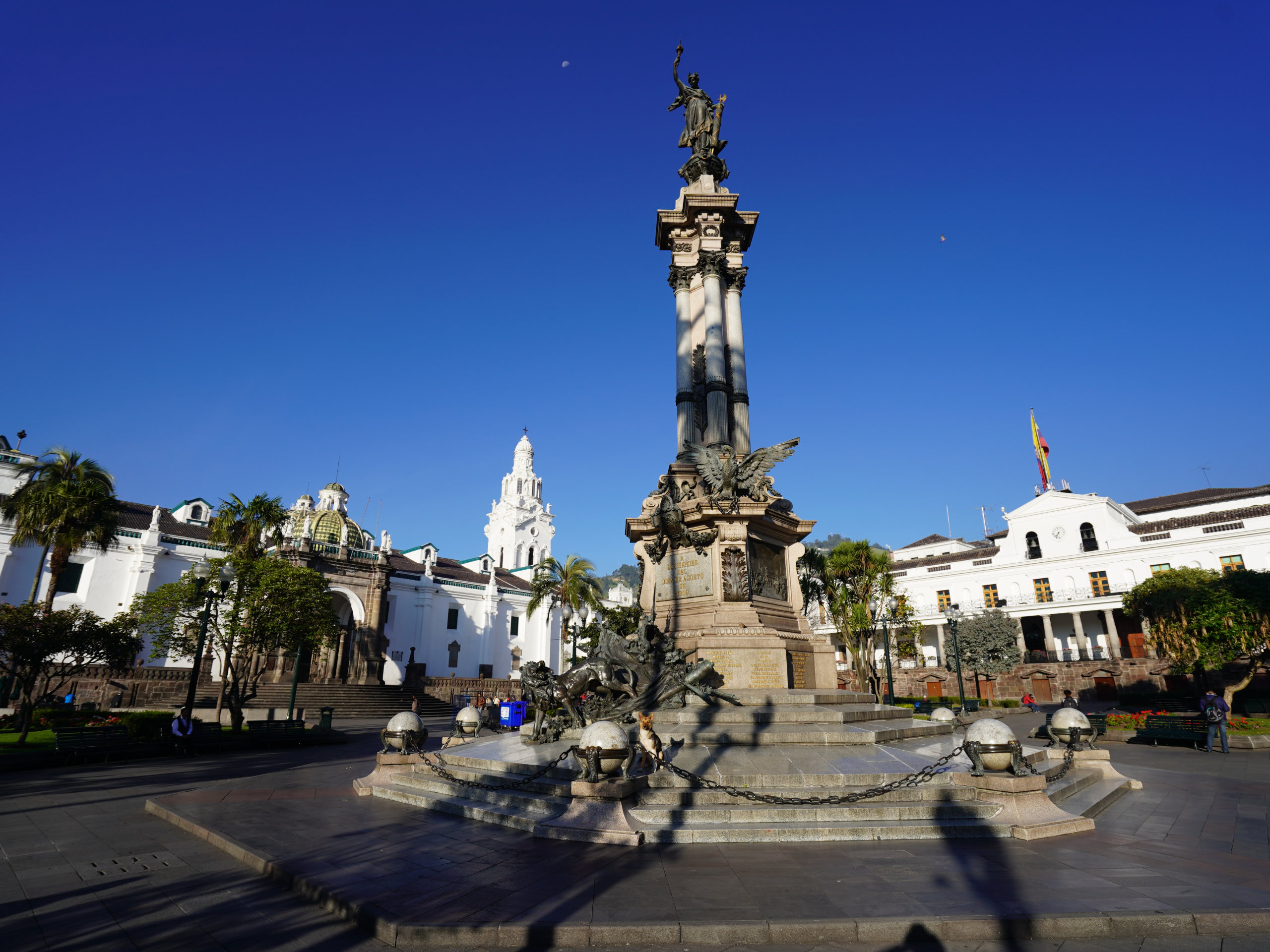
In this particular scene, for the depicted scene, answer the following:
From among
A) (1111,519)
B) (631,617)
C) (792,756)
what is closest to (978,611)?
(1111,519)

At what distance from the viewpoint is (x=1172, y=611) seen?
33.6 metres

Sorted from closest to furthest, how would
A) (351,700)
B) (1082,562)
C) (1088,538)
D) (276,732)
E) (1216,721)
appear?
(1216,721) → (276,732) → (351,700) → (1082,562) → (1088,538)

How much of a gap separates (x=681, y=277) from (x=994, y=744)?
13.4 meters

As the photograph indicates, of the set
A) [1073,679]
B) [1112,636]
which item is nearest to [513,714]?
[1073,679]

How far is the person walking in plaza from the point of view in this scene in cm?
1795

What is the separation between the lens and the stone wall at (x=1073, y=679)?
41969 millimetres

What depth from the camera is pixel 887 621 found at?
39.8 m

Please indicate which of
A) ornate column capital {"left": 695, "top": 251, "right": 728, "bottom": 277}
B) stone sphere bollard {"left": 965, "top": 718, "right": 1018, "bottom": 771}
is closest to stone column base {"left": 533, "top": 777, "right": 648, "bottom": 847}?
stone sphere bollard {"left": 965, "top": 718, "right": 1018, "bottom": 771}

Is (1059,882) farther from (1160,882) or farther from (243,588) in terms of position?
(243,588)

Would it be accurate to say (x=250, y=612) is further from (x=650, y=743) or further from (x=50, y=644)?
(x=650, y=743)

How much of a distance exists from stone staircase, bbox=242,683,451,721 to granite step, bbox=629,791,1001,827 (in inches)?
1377

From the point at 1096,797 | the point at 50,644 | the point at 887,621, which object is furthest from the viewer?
the point at 887,621

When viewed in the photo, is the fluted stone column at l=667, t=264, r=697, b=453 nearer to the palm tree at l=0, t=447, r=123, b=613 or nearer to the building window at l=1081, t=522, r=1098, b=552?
the palm tree at l=0, t=447, r=123, b=613

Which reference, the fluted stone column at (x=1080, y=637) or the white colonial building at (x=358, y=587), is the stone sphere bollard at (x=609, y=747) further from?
the fluted stone column at (x=1080, y=637)
